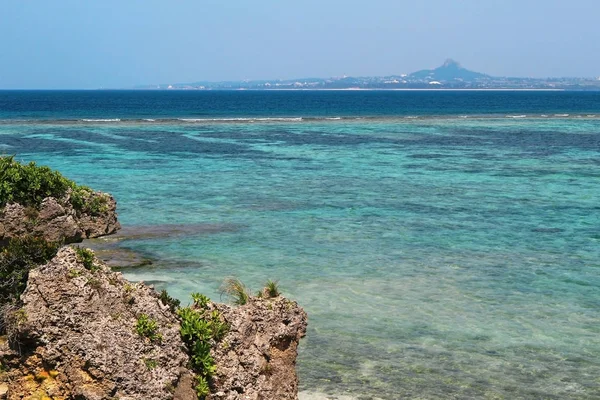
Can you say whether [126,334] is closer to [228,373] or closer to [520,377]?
[228,373]

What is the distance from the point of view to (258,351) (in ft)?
36.6

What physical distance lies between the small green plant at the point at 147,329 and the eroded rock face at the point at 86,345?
37 mm

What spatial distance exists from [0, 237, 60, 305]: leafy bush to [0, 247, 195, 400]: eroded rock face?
1213mm

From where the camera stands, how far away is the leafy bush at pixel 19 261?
1105 cm

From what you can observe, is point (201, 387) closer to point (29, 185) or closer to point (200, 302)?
point (200, 302)

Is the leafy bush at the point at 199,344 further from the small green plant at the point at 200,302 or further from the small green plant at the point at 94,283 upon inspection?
the small green plant at the point at 94,283

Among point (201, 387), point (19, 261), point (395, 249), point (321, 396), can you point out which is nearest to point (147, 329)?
point (201, 387)

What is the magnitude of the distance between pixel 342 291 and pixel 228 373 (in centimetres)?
1157

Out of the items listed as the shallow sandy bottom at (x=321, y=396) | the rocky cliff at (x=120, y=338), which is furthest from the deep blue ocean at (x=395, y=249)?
the rocky cliff at (x=120, y=338)

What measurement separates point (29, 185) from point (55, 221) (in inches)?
42.9

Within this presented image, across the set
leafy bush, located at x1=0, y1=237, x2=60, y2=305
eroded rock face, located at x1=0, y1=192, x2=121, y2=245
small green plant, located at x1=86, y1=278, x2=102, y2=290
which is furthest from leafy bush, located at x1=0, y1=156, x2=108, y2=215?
small green plant, located at x1=86, y1=278, x2=102, y2=290

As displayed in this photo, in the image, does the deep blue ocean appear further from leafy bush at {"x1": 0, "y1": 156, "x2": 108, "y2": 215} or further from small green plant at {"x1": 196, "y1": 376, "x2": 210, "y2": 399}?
small green plant at {"x1": 196, "y1": 376, "x2": 210, "y2": 399}

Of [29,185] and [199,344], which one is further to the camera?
[29,185]

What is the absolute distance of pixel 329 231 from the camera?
3030 cm
